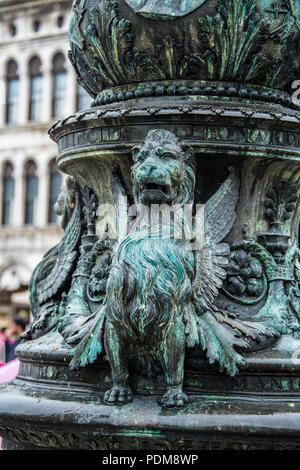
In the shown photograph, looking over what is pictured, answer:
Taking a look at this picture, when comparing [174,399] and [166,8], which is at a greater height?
[166,8]

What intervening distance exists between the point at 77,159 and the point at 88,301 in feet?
2.25

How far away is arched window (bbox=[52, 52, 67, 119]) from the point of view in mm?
31031

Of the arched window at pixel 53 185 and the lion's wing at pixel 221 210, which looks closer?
the lion's wing at pixel 221 210

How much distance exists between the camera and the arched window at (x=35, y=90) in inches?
1254

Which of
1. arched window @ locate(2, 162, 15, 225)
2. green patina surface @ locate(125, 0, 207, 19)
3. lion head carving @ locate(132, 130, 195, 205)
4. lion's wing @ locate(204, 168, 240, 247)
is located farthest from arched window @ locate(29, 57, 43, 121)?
lion head carving @ locate(132, 130, 195, 205)

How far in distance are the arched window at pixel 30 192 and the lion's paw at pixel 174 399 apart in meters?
28.2

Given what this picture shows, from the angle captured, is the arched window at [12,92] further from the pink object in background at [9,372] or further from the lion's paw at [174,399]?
the lion's paw at [174,399]

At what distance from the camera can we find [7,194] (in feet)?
104

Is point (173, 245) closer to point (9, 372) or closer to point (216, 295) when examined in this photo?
point (216, 295)

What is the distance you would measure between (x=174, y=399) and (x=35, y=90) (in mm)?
29918

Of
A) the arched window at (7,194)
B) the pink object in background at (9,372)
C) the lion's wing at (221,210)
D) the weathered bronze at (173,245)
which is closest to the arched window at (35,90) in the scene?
the arched window at (7,194)

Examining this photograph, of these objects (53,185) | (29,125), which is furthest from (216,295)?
(29,125)

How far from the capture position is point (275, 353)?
3.38m
